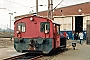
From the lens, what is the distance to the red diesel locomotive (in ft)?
54.0

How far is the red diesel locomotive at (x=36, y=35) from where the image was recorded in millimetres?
16469

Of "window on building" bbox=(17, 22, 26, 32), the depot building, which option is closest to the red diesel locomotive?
"window on building" bbox=(17, 22, 26, 32)

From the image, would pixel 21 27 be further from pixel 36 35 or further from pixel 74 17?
pixel 74 17

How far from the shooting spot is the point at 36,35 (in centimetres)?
1677

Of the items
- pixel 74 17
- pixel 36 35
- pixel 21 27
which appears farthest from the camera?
pixel 74 17

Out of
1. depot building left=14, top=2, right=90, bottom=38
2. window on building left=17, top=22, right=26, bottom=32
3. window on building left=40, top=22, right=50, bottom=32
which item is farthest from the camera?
depot building left=14, top=2, right=90, bottom=38

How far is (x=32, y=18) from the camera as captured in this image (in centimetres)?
1702

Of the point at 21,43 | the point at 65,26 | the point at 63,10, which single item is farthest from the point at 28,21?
the point at 63,10

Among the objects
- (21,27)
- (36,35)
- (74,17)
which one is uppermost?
(74,17)

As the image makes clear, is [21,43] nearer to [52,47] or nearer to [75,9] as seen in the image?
[52,47]

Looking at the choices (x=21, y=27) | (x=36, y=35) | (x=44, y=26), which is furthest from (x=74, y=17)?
(x=36, y=35)

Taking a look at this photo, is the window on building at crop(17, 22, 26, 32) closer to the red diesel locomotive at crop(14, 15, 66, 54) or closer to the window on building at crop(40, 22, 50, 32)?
the red diesel locomotive at crop(14, 15, 66, 54)

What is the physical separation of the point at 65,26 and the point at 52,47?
3875 cm

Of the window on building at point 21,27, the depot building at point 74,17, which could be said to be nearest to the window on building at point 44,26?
the window on building at point 21,27
